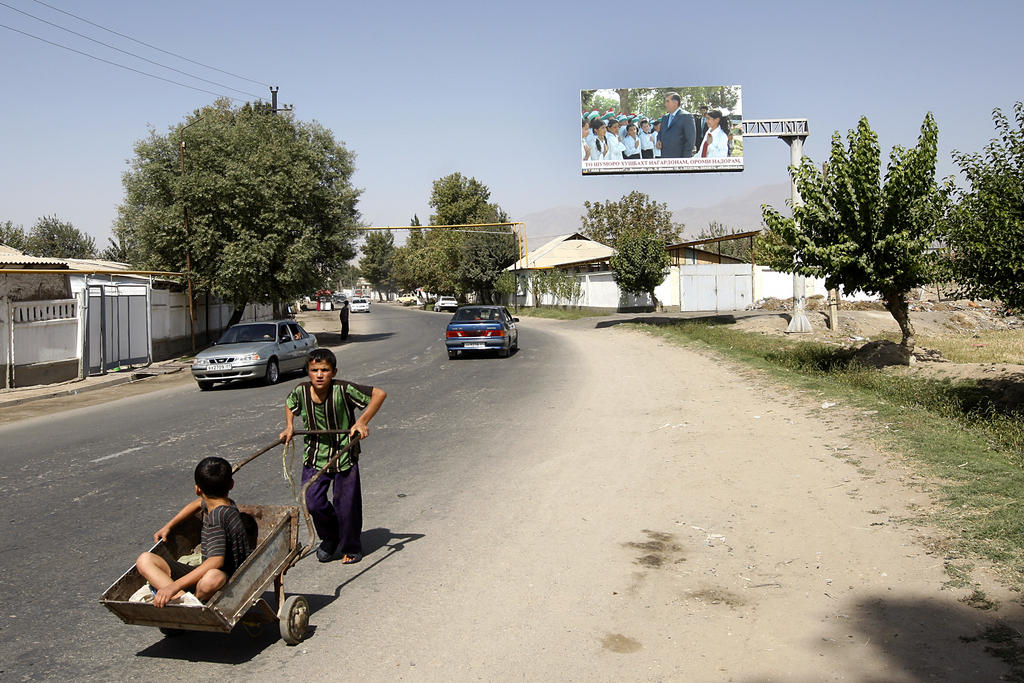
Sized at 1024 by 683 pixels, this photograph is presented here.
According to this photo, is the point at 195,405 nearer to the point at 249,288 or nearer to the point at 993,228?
the point at 993,228

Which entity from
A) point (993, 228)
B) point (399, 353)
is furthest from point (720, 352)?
point (993, 228)

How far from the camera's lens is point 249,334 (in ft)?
65.1

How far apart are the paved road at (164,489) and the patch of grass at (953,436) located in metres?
4.24

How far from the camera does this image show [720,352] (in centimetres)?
2311

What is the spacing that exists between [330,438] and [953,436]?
723cm

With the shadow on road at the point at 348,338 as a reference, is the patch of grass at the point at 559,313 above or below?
above

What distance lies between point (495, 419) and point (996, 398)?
759 centimetres

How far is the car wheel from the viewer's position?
1897 centimetres

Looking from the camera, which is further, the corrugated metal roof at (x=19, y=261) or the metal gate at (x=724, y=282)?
the metal gate at (x=724, y=282)

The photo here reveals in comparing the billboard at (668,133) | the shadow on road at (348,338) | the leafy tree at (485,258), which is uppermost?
the billboard at (668,133)

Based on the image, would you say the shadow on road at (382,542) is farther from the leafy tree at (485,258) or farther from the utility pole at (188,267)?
the leafy tree at (485,258)

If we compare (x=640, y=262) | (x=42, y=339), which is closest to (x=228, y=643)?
(x=42, y=339)

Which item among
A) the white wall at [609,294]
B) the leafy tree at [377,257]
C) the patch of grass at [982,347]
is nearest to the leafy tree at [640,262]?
the white wall at [609,294]

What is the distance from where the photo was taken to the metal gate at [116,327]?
21.9m
